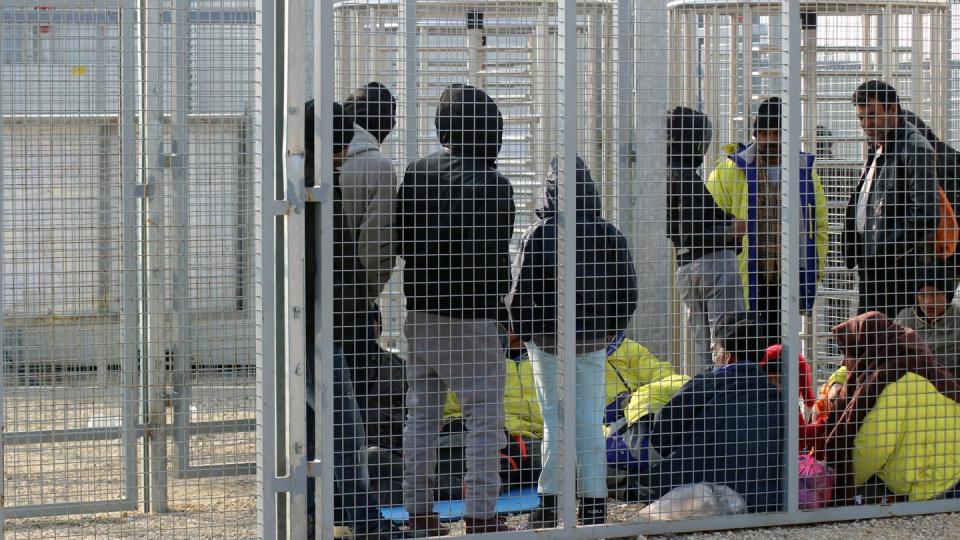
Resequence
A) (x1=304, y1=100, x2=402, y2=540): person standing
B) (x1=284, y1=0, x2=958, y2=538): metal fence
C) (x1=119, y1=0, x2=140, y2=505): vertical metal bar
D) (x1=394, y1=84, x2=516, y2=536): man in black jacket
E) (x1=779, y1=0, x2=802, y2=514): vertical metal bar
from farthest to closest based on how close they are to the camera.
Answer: (x1=119, y1=0, x2=140, y2=505): vertical metal bar < (x1=779, y1=0, x2=802, y2=514): vertical metal bar < (x1=394, y1=84, x2=516, y2=536): man in black jacket < (x1=304, y1=100, x2=402, y2=540): person standing < (x1=284, y1=0, x2=958, y2=538): metal fence

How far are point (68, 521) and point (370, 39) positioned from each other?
3736 mm

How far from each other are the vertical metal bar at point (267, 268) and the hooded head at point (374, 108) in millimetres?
405

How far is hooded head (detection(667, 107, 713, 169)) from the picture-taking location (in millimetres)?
5409

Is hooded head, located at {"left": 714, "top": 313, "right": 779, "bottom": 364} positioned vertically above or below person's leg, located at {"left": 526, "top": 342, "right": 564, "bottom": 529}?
above

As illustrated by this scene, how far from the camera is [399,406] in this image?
5.71m

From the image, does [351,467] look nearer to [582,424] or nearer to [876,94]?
[582,424]

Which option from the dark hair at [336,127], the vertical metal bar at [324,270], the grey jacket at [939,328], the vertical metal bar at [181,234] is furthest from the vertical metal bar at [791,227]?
the vertical metal bar at [181,234]

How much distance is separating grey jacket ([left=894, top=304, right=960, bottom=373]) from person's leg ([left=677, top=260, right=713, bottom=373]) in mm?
925

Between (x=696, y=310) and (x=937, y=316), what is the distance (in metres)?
1.15

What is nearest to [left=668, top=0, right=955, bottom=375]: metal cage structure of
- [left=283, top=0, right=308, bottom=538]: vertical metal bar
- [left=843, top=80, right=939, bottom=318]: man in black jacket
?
[left=843, top=80, right=939, bottom=318]: man in black jacket

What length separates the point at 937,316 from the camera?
598 centimetres

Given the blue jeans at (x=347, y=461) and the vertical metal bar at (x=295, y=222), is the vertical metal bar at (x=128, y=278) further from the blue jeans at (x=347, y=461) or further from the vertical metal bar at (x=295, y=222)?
the vertical metal bar at (x=295, y=222)

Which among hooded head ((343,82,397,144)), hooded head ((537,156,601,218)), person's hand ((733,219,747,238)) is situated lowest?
person's hand ((733,219,747,238))

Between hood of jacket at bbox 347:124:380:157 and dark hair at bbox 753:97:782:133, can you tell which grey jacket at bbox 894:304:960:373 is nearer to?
dark hair at bbox 753:97:782:133
